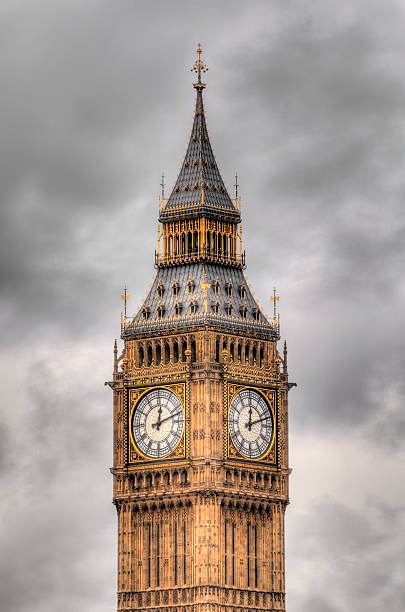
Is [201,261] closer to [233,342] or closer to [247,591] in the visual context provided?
[233,342]

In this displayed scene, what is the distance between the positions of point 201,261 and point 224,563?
14.9 meters

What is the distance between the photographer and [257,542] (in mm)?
134000

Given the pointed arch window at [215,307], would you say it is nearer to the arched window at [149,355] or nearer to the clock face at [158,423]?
the arched window at [149,355]

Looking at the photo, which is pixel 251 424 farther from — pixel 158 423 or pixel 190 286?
pixel 190 286

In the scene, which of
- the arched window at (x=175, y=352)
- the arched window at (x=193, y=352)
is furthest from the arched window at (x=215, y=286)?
the arched window at (x=175, y=352)

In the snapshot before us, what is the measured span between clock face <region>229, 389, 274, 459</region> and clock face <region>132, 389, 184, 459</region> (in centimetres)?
265

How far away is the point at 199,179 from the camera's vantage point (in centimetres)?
13700

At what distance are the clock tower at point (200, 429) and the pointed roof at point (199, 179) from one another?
0.32 ft

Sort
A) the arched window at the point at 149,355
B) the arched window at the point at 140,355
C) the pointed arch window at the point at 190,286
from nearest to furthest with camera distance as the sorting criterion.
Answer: the pointed arch window at the point at 190,286 < the arched window at the point at 149,355 < the arched window at the point at 140,355

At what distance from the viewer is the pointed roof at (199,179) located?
137 meters

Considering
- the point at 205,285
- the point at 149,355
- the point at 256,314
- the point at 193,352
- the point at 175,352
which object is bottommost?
the point at 193,352

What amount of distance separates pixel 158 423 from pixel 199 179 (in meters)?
12.5

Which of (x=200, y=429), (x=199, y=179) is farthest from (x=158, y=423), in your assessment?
(x=199, y=179)

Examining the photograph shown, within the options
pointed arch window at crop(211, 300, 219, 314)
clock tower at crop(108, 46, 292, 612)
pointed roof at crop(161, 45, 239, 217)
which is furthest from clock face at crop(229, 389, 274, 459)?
pointed roof at crop(161, 45, 239, 217)
